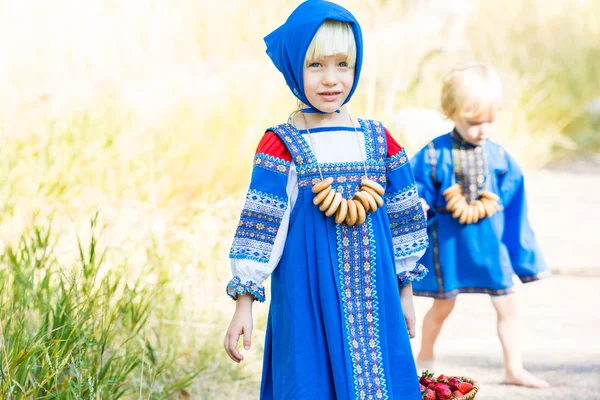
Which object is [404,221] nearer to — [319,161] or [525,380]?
[319,161]

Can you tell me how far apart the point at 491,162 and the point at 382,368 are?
1.89 meters

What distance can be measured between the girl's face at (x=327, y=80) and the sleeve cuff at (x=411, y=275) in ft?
1.85

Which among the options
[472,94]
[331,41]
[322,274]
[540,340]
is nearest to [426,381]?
[322,274]

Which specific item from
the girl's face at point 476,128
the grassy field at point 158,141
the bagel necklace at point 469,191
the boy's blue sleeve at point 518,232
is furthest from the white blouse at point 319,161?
the boy's blue sleeve at point 518,232

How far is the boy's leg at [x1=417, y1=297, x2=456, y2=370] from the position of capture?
4543 millimetres

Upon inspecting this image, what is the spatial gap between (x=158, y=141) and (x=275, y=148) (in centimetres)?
401

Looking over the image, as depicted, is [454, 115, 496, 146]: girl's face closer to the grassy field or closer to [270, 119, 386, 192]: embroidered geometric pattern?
the grassy field

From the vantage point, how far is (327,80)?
2887 mm

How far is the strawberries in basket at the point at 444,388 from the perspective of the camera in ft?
10.6

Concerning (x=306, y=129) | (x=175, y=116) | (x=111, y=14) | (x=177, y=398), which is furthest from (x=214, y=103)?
(x=306, y=129)

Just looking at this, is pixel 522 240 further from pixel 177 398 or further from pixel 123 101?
pixel 123 101

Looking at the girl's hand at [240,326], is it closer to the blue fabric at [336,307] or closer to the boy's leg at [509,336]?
the blue fabric at [336,307]

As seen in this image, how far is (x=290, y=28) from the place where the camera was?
9.48 ft

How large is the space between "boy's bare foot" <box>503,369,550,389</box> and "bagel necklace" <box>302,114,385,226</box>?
6.16 feet
